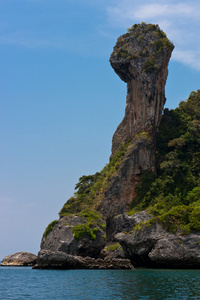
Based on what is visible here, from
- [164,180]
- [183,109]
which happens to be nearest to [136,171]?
[164,180]

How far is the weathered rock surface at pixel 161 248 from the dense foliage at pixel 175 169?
6.98 m

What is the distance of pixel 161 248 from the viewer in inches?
1863

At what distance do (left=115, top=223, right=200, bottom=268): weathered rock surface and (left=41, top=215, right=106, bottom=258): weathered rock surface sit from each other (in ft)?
24.7

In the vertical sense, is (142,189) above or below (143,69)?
below

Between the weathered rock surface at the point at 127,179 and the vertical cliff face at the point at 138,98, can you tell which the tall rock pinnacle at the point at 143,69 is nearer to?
the vertical cliff face at the point at 138,98

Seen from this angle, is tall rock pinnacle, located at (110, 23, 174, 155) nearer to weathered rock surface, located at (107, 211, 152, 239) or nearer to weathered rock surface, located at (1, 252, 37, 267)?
weathered rock surface, located at (107, 211, 152, 239)

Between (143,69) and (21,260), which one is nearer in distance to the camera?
(21,260)

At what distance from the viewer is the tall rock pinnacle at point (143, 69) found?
78000 millimetres

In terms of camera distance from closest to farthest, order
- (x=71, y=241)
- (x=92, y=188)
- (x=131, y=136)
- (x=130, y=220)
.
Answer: (x=71, y=241)
(x=130, y=220)
(x=131, y=136)
(x=92, y=188)

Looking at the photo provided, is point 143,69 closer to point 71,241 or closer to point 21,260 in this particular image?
point 71,241

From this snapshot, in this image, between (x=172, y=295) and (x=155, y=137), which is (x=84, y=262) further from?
(x=155, y=137)

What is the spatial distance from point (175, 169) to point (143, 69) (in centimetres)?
2180

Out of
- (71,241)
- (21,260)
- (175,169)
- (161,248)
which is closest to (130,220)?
(71,241)

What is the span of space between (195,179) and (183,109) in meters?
20.8
